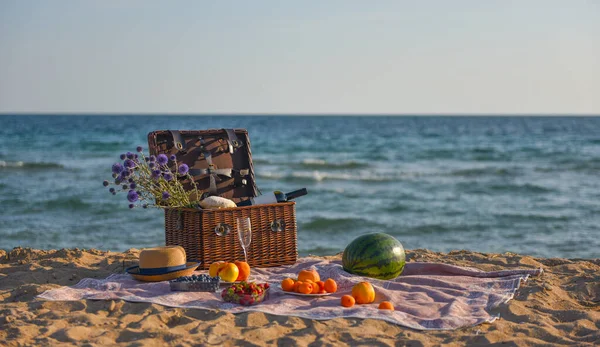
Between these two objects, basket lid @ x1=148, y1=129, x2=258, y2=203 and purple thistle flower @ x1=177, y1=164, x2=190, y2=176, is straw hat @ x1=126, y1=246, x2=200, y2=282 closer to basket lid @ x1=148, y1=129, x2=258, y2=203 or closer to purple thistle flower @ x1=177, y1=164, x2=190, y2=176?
purple thistle flower @ x1=177, y1=164, x2=190, y2=176

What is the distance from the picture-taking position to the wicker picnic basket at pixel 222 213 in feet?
18.2

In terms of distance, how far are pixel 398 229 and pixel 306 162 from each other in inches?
453

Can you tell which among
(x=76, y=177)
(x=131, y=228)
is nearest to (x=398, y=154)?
(x=76, y=177)

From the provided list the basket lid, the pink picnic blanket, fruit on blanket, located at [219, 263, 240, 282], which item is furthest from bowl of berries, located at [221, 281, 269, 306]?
the basket lid

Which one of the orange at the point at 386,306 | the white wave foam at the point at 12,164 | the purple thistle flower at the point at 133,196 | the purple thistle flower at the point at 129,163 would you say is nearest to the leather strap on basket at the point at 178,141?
the purple thistle flower at the point at 129,163

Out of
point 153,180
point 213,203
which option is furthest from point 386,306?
point 153,180

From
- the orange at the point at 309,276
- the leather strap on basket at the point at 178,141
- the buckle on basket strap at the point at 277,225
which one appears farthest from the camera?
the leather strap on basket at the point at 178,141

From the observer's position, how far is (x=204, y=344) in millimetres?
3721

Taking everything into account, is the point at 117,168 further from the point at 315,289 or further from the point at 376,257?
the point at 376,257

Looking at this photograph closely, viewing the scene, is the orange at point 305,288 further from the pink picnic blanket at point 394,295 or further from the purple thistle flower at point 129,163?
the purple thistle flower at point 129,163

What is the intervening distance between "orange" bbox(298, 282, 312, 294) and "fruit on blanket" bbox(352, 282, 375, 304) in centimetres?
33

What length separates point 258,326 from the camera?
407 centimetres

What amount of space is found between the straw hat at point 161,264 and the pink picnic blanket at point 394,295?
0.27 feet

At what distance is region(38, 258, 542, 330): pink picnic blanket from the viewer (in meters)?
4.24
